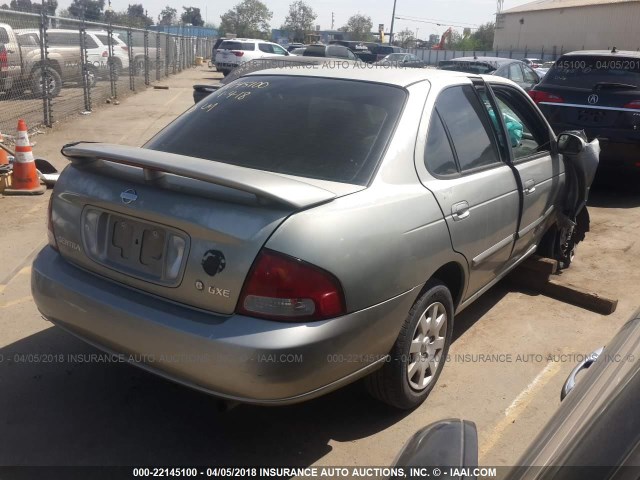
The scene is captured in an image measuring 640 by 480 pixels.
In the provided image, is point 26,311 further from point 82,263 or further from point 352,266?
point 352,266

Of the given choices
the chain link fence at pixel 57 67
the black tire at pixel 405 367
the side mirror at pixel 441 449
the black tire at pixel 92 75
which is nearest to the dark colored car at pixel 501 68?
the black tire at pixel 92 75

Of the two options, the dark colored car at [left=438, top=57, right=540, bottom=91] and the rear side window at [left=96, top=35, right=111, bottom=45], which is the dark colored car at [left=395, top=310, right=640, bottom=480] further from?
the rear side window at [left=96, top=35, right=111, bottom=45]

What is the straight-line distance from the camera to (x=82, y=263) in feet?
9.90

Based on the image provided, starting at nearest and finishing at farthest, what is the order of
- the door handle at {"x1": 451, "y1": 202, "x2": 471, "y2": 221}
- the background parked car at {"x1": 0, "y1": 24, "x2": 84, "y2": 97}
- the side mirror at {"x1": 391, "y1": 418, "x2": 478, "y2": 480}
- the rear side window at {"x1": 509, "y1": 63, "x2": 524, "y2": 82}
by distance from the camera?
the side mirror at {"x1": 391, "y1": 418, "x2": 478, "y2": 480} → the door handle at {"x1": 451, "y1": 202, "x2": 471, "y2": 221} → the background parked car at {"x1": 0, "y1": 24, "x2": 84, "y2": 97} → the rear side window at {"x1": 509, "y1": 63, "x2": 524, "y2": 82}

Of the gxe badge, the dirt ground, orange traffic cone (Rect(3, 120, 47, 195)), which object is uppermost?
the gxe badge

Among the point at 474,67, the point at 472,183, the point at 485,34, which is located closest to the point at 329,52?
the point at 474,67

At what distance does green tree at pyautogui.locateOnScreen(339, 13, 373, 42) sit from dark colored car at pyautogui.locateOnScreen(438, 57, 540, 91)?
63.8 metres

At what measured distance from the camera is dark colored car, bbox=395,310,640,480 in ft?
3.57

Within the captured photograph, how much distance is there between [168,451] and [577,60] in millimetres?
7610

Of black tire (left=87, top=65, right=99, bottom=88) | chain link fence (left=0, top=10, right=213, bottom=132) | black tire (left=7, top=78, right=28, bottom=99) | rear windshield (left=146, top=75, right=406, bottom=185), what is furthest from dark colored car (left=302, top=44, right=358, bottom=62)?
rear windshield (left=146, top=75, right=406, bottom=185)

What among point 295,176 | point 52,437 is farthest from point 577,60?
point 52,437

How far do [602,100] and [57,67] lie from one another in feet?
31.5

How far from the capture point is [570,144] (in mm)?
4664

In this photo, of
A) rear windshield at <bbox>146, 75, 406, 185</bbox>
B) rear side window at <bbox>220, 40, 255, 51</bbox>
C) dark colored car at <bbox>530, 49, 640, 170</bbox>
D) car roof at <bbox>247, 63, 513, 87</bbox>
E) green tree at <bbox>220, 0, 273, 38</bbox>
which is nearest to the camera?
rear windshield at <bbox>146, 75, 406, 185</bbox>
